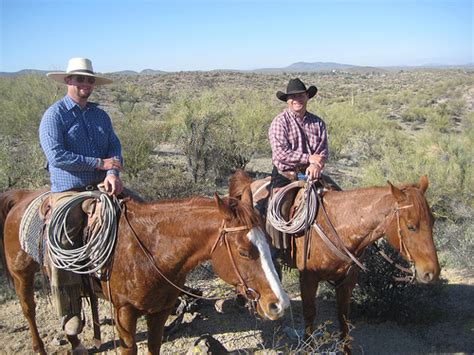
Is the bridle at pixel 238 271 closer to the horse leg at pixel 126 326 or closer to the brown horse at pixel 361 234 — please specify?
the horse leg at pixel 126 326

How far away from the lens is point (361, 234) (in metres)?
3.82

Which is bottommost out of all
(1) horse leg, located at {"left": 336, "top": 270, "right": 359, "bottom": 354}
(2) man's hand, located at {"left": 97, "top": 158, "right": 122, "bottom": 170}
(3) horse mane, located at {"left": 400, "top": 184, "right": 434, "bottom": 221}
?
(1) horse leg, located at {"left": 336, "top": 270, "right": 359, "bottom": 354}

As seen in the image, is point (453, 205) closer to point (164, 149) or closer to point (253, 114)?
point (253, 114)

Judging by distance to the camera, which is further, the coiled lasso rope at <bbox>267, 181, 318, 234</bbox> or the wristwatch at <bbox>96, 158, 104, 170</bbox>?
the coiled lasso rope at <bbox>267, 181, 318, 234</bbox>

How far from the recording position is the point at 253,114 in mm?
→ 14648

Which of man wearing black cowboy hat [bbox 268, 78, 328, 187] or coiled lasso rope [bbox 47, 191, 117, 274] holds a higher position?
man wearing black cowboy hat [bbox 268, 78, 328, 187]

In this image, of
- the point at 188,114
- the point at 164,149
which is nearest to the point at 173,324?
the point at 188,114

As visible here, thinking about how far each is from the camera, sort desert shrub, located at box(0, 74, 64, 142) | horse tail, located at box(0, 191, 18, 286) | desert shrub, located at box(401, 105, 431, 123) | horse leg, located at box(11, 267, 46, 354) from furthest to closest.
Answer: desert shrub, located at box(401, 105, 431, 123), desert shrub, located at box(0, 74, 64, 142), horse tail, located at box(0, 191, 18, 286), horse leg, located at box(11, 267, 46, 354)

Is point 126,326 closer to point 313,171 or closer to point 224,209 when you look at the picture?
point 224,209

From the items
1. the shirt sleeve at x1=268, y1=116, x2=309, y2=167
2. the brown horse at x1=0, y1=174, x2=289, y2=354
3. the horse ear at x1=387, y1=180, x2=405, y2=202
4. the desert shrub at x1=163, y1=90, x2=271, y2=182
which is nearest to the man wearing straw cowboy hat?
the brown horse at x1=0, y1=174, x2=289, y2=354

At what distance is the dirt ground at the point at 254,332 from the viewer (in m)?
4.70

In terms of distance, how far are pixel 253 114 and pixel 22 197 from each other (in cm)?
1094

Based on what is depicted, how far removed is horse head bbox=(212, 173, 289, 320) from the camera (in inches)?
104

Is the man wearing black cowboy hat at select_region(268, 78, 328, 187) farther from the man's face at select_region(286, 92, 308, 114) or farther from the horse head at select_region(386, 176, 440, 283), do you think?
the horse head at select_region(386, 176, 440, 283)
